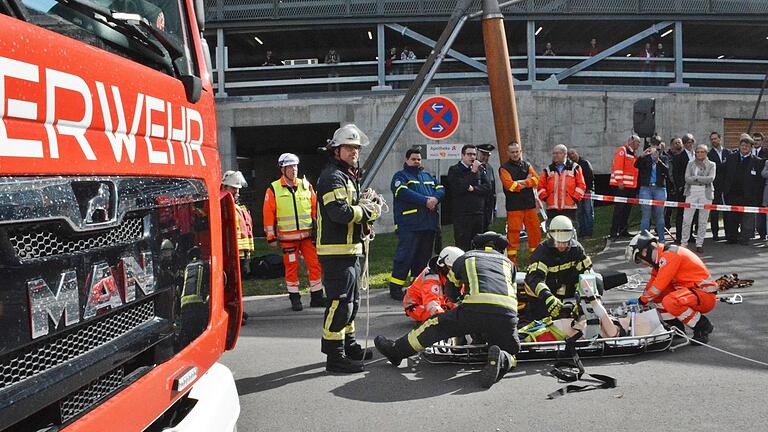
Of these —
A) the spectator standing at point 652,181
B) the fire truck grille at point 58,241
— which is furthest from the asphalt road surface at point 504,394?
the spectator standing at point 652,181

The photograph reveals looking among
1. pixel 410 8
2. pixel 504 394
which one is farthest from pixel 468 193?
pixel 410 8

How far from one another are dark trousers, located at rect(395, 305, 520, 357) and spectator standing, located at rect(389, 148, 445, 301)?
309 cm

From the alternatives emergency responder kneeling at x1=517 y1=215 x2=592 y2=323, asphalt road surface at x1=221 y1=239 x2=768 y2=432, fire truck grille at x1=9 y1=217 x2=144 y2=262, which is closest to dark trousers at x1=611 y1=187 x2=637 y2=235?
asphalt road surface at x1=221 y1=239 x2=768 y2=432

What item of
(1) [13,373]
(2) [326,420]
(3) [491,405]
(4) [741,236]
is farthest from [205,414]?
(4) [741,236]

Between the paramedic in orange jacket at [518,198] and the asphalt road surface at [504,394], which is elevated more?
the paramedic in orange jacket at [518,198]

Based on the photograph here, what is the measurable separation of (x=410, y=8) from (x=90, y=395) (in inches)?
645

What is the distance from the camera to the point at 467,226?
9.23 meters

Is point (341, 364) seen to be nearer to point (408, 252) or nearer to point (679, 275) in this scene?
point (679, 275)

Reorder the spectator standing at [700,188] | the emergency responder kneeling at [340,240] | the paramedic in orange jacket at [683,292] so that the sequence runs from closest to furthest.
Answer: the emergency responder kneeling at [340,240]
the paramedic in orange jacket at [683,292]
the spectator standing at [700,188]

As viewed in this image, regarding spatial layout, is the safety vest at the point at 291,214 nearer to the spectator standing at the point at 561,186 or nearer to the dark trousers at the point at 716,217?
the spectator standing at the point at 561,186

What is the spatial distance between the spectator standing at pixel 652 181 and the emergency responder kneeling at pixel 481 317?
6.41m

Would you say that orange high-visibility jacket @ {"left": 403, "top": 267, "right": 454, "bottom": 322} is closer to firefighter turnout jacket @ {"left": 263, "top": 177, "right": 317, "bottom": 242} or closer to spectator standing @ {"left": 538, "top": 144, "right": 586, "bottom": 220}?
firefighter turnout jacket @ {"left": 263, "top": 177, "right": 317, "bottom": 242}

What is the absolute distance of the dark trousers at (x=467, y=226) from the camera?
9227mm

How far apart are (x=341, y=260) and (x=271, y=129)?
13.9 meters
